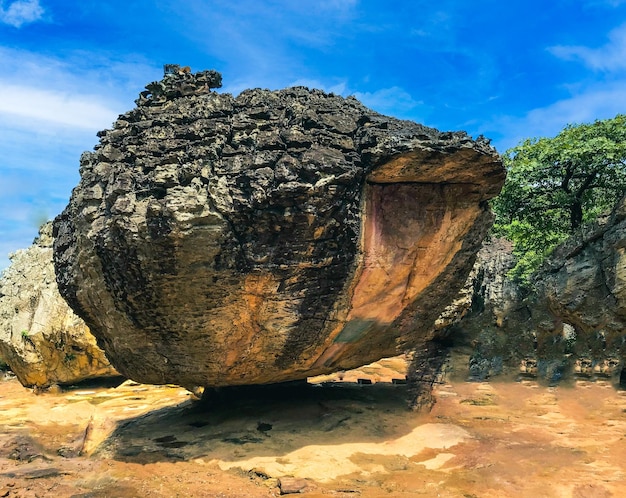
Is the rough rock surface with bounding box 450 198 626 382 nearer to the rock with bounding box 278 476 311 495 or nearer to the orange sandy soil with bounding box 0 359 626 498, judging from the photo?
the orange sandy soil with bounding box 0 359 626 498

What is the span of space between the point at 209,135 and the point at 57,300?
12.2 metres

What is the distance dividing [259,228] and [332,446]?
389cm

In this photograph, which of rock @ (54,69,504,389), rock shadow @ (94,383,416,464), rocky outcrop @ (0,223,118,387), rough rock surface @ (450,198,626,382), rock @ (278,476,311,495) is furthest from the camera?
rocky outcrop @ (0,223,118,387)

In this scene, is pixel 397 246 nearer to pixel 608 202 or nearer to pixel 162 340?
pixel 162 340

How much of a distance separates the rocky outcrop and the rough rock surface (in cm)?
1194

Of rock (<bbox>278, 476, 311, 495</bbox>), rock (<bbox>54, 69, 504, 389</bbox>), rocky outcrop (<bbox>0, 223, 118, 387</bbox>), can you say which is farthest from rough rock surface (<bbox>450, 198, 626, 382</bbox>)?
rocky outcrop (<bbox>0, 223, 118, 387</bbox>)

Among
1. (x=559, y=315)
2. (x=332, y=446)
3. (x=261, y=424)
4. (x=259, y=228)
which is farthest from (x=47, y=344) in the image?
(x=559, y=315)

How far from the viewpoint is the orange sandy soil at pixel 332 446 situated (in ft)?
23.8

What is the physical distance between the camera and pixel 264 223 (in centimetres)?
791

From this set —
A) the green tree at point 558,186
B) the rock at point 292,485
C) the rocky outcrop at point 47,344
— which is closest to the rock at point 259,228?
the rock at point 292,485

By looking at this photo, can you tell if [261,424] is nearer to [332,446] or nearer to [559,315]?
[332,446]

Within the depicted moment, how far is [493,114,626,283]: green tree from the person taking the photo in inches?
589

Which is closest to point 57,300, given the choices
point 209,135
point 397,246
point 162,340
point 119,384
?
point 119,384

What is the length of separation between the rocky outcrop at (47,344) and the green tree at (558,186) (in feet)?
46.2
